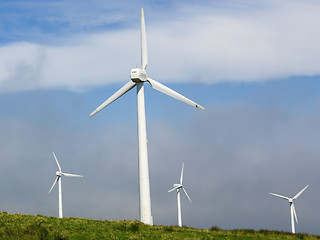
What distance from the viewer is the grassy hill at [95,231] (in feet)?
161

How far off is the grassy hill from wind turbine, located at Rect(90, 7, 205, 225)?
3645 mm

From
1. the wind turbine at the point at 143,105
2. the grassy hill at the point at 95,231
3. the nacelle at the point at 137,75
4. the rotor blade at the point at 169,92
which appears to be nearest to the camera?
the grassy hill at the point at 95,231

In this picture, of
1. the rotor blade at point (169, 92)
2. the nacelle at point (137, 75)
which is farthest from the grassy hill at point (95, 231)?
the nacelle at point (137, 75)

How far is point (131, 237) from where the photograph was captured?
50.7 m

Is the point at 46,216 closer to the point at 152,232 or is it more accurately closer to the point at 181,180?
the point at 152,232

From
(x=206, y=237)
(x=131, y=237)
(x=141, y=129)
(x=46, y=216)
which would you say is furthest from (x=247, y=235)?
(x=46, y=216)

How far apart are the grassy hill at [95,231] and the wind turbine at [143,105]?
3645 millimetres

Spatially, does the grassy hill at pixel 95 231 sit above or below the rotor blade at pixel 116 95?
below

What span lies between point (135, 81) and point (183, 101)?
7245mm

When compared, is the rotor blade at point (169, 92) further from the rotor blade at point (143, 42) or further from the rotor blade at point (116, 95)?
the rotor blade at point (143, 42)

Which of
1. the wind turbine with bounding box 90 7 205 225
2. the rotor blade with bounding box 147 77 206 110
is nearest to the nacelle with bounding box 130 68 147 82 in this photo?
the wind turbine with bounding box 90 7 205 225

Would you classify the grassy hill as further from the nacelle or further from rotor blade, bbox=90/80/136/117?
the nacelle

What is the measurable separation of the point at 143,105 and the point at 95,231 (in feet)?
65.9

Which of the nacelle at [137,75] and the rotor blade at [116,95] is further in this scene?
the rotor blade at [116,95]
